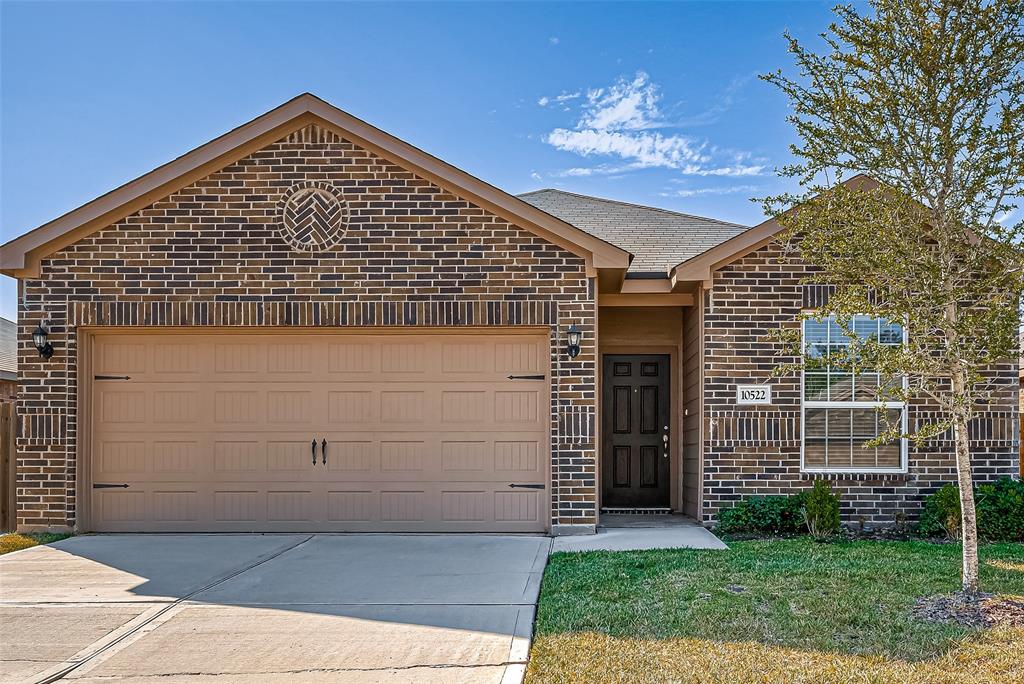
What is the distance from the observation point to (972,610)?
251 inches

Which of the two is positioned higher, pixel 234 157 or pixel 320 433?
pixel 234 157

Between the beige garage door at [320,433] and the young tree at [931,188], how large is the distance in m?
4.22

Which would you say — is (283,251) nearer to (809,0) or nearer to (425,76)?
(425,76)

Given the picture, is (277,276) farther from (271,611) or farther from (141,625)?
(141,625)

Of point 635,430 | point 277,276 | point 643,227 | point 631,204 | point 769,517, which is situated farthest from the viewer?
point 631,204

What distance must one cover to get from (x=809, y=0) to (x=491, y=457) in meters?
5.98

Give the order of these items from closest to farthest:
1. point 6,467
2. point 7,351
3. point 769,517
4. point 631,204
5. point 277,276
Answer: point 769,517, point 277,276, point 6,467, point 631,204, point 7,351

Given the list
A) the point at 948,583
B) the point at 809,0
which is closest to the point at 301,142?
the point at 809,0

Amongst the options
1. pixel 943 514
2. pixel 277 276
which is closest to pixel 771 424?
pixel 943 514

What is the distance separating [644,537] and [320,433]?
3.83 metres

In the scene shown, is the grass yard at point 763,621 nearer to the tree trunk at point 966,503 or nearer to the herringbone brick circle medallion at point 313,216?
the tree trunk at point 966,503

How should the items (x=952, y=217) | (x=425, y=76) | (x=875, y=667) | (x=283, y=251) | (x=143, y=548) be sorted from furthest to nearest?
(x=425, y=76) → (x=283, y=251) → (x=143, y=548) → (x=952, y=217) → (x=875, y=667)

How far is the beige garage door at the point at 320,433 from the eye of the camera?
10.5m

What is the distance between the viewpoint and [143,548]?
9477 millimetres
